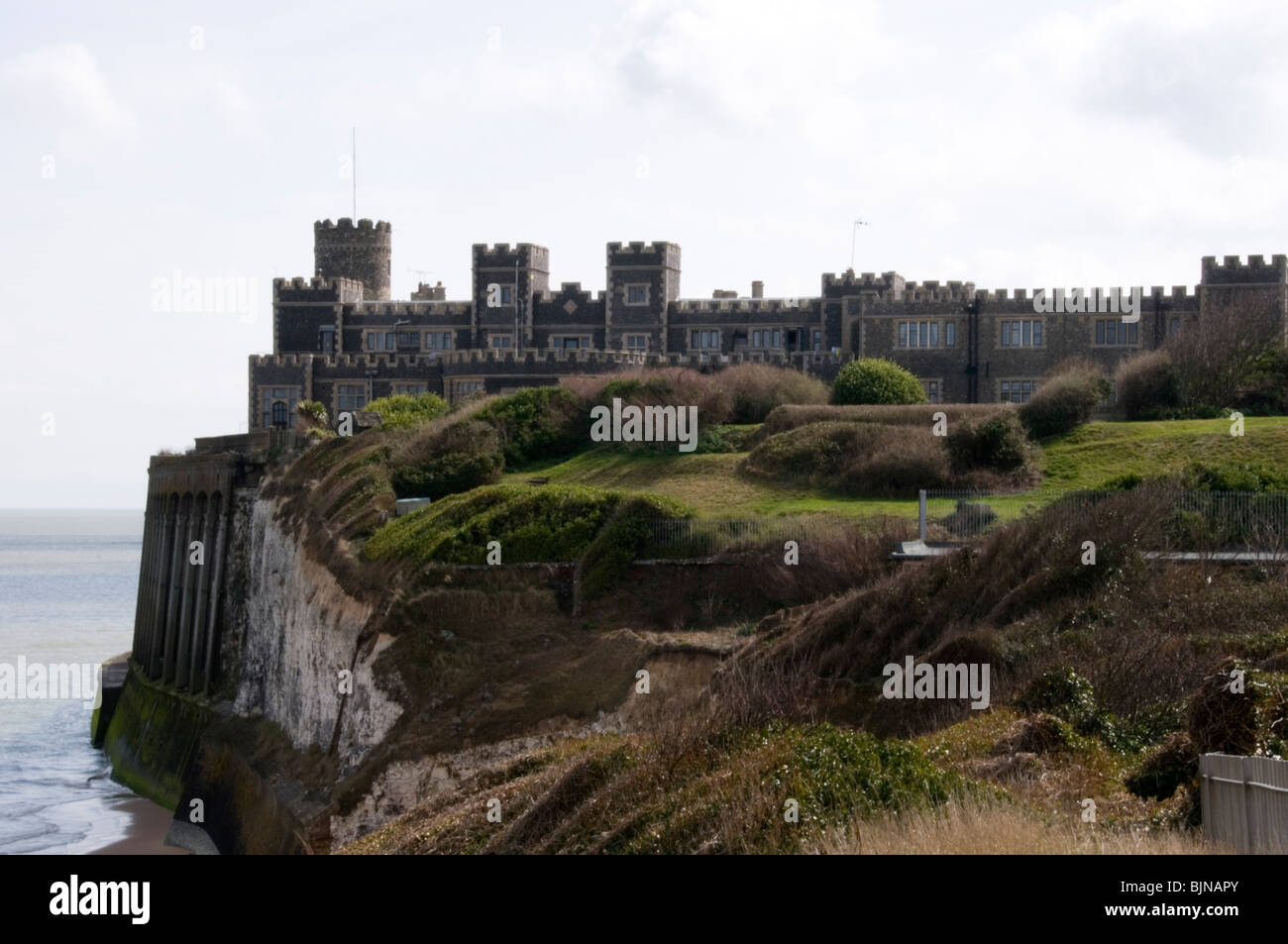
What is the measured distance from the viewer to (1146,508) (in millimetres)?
32250

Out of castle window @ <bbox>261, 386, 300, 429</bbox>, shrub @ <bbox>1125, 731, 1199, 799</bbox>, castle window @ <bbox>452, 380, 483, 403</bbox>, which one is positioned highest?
castle window @ <bbox>452, 380, 483, 403</bbox>

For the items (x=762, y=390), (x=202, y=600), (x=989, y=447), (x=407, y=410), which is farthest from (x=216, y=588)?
(x=989, y=447)

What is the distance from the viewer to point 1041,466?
152ft

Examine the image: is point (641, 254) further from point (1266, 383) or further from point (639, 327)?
point (1266, 383)

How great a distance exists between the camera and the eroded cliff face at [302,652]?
36469 millimetres

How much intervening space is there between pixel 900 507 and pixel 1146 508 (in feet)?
34.7

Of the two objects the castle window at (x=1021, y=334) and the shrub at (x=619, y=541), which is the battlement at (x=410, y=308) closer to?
the castle window at (x=1021, y=334)

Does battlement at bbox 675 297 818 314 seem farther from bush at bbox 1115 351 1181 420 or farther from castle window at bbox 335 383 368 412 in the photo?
bush at bbox 1115 351 1181 420

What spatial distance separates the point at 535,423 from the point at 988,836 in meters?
39.4

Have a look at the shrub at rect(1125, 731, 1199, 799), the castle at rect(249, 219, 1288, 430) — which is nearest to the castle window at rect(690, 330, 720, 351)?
the castle at rect(249, 219, 1288, 430)

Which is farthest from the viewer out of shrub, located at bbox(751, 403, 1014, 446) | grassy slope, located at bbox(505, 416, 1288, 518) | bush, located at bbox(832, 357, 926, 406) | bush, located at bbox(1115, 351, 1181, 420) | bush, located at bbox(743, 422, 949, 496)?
bush, located at bbox(832, 357, 926, 406)

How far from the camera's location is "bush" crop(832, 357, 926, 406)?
56344mm

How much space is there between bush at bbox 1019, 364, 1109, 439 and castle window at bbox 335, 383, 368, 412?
2979 cm
